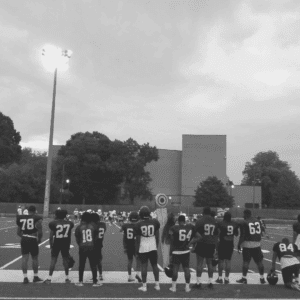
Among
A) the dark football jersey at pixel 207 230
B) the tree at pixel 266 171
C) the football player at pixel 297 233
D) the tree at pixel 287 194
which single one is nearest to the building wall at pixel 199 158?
the tree at pixel 287 194

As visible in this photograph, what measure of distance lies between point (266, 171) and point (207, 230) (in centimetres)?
10129

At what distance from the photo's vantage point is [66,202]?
231 ft

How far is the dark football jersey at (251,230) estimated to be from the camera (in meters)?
10.8

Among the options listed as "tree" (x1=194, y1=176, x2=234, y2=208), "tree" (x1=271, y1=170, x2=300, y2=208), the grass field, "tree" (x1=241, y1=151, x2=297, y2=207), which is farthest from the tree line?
the grass field

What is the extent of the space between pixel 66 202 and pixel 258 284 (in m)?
62.3

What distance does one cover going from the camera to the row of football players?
9875 millimetres

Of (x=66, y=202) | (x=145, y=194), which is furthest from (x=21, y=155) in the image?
(x=145, y=194)

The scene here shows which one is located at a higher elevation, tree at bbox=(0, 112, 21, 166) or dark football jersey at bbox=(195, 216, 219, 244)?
tree at bbox=(0, 112, 21, 166)

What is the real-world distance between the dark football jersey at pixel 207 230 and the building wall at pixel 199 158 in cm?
6033

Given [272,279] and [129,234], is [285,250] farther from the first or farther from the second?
[129,234]

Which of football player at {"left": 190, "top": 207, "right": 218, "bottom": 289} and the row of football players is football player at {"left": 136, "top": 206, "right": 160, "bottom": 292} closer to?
the row of football players

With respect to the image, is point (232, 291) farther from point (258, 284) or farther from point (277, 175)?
point (277, 175)

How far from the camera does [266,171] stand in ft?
352

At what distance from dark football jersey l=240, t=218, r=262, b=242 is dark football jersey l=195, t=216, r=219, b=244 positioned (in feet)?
3.10
